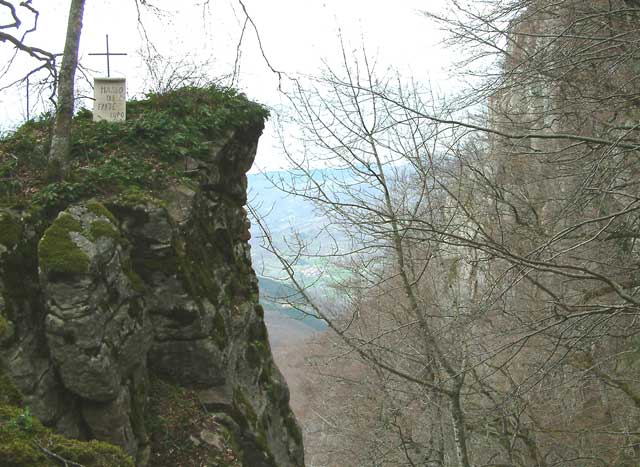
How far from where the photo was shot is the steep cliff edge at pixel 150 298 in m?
4.59

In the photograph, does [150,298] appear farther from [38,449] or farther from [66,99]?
[38,449]

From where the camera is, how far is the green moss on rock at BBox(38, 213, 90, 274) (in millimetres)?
4570

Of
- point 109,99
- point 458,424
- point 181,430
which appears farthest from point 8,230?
point 458,424

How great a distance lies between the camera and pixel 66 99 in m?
5.80

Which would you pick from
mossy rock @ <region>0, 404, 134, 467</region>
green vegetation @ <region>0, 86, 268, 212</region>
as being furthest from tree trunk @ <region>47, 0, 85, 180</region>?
mossy rock @ <region>0, 404, 134, 467</region>

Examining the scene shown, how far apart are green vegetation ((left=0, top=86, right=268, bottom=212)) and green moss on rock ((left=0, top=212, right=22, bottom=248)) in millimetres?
430

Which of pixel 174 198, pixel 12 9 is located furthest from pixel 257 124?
pixel 12 9

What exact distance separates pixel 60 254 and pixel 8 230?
Result: 544mm

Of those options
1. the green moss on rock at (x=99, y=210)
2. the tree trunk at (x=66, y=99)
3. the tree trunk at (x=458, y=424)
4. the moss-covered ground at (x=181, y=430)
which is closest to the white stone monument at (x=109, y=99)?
the tree trunk at (x=66, y=99)

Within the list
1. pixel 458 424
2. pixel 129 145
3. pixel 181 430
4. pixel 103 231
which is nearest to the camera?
pixel 103 231

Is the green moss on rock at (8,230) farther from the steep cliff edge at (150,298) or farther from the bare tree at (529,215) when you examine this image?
the bare tree at (529,215)

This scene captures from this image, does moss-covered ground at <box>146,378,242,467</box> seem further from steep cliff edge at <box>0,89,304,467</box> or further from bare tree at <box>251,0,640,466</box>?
bare tree at <box>251,0,640,466</box>

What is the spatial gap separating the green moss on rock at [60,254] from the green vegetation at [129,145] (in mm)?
711

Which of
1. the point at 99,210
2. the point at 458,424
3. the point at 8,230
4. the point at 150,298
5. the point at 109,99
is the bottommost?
the point at 458,424
